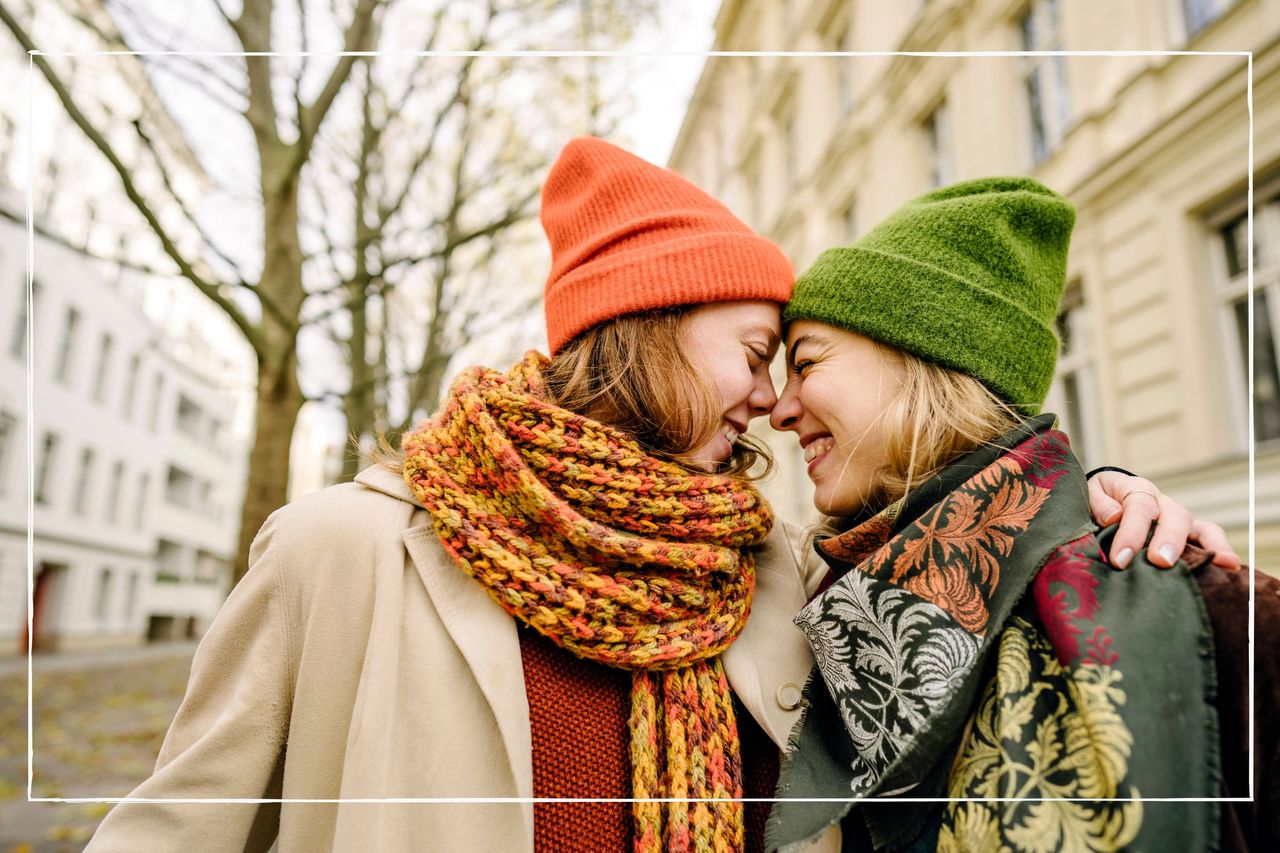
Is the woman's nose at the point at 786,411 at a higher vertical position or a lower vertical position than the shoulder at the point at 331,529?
higher

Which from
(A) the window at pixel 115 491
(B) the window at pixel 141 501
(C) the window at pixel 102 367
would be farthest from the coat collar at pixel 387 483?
(B) the window at pixel 141 501

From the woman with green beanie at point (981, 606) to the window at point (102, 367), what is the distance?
805 inches

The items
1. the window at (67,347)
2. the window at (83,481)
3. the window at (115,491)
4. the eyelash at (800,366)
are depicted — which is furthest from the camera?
the window at (115,491)

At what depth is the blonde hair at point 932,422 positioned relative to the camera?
1.58 meters

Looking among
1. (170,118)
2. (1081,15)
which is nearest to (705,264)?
(170,118)

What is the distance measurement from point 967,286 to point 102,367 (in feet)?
73.0

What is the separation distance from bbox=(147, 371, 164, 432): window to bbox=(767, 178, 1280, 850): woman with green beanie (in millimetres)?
27436

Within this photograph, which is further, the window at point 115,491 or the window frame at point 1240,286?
the window at point 115,491

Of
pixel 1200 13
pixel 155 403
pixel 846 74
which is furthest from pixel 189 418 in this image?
pixel 1200 13

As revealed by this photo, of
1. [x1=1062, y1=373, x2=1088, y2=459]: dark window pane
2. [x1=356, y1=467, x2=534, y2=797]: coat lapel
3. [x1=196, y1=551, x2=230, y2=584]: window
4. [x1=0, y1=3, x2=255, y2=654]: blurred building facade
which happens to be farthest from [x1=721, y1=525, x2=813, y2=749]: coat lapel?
[x1=196, y1=551, x2=230, y2=584]: window

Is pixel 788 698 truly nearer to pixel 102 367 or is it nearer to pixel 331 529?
pixel 331 529

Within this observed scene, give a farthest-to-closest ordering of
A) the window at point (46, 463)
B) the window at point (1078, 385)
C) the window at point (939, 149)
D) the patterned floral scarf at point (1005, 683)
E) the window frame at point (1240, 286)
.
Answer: the window at point (46, 463)
the window at point (939, 149)
the window at point (1078, 385)
the window frame at point (1240, 286)
the patterned floral scarf at point (1005, 683)

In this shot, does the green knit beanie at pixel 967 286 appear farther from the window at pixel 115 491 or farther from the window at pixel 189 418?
the window at pixel 189 418

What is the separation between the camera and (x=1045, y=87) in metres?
7.68
